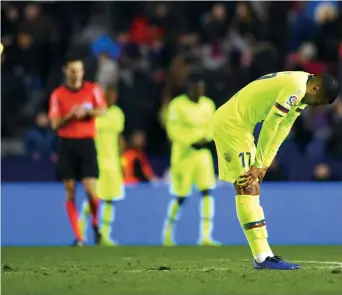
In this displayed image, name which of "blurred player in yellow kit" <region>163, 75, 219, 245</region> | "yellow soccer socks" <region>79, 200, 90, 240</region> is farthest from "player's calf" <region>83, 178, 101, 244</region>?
"blurred player in yellow kit" <region>163, 75, 219, 245</region>

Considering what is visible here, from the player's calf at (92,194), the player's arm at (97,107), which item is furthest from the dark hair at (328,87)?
the player's calf at (92,194)

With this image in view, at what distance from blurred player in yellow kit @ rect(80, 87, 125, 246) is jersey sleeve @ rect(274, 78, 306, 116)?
258 inches

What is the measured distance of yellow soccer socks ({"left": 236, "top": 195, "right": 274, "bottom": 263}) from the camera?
9664mm

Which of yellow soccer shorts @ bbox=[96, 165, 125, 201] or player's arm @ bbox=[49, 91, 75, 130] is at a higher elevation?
player's arm @ bbox=[49, 91, 75, 130]

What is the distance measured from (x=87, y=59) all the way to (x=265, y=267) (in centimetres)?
908

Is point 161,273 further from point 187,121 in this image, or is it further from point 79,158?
point 187,121

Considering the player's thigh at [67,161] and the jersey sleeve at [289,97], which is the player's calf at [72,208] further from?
the jersey sleeve at [289,97]

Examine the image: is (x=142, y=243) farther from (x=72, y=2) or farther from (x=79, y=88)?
(x=72, y=2)

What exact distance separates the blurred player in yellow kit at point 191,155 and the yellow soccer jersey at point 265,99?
5218 millimetres

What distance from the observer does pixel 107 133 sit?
53.5ft

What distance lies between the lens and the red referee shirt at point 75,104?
1408 centimetres

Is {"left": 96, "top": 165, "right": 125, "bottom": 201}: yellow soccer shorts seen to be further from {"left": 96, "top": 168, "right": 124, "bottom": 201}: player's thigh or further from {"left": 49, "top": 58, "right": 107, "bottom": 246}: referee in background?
{"left": 49, "top": 58, "right": 107, "bottom": 246}: referee in background

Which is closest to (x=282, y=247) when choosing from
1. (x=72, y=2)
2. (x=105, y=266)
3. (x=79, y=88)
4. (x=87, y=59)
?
(x=79, y=88)

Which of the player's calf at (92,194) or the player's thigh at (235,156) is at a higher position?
the player's thigh at (235,156)
